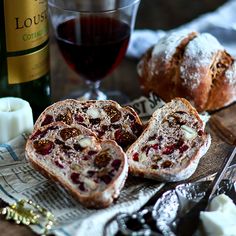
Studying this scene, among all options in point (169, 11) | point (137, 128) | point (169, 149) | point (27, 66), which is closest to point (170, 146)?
point (169, 149)

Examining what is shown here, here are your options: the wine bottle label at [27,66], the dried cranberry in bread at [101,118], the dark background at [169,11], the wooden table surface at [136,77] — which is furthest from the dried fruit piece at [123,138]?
the dark background at [169,11]

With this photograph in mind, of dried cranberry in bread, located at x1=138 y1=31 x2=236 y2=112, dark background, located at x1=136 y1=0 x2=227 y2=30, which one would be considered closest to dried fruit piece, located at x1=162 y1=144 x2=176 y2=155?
dried cranberry in bread, located at x1=138 y1=31 x2=236 y2=112

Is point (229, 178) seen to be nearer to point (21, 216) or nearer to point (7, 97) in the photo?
point (21, 216)

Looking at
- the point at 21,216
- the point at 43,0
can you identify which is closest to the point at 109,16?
the point at 43,0

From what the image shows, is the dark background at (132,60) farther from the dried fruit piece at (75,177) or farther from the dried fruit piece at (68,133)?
the dried fruit piece at (75,177)

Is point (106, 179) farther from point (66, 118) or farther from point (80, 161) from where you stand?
point (66, 118)
